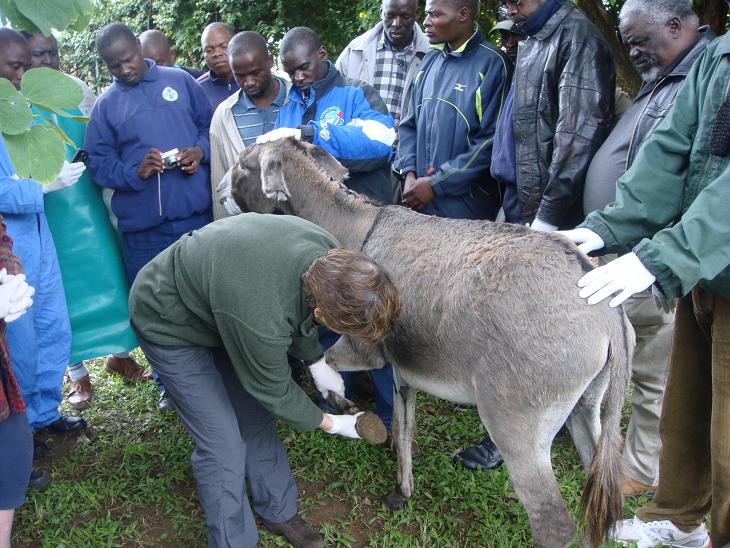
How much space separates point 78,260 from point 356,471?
254cm

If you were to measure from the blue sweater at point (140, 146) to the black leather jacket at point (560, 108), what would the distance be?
7.49 feet

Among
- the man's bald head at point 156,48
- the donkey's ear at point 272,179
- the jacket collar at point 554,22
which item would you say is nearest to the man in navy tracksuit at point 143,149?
the donkey's ear at point 272,179

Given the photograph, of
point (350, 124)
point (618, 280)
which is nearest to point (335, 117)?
point (350, 124)

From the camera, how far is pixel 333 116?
414 cm

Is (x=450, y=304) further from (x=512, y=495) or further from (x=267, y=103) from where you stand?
(x=267, y=103)

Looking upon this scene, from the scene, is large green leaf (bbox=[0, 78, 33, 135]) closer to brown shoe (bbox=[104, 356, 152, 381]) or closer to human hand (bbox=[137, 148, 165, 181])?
human hand (bbox=[137, 148, 165, 181])

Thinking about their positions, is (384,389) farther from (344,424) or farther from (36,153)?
(36,153)

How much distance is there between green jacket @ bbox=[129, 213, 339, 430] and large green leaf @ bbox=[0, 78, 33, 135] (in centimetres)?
112

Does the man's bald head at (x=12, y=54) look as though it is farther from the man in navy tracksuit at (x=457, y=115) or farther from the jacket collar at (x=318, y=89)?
the man in navy tracksuit at (x=457, y=115)

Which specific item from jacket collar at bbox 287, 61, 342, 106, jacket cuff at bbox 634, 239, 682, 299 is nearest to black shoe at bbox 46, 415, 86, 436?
jacket collar at bbox 287, 61, 342, 106

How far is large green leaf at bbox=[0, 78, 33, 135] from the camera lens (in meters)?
1.60

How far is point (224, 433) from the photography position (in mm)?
3014

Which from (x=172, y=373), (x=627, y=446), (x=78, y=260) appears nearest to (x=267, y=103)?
(x=78, y=260)

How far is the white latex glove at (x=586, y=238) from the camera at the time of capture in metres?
2.84
